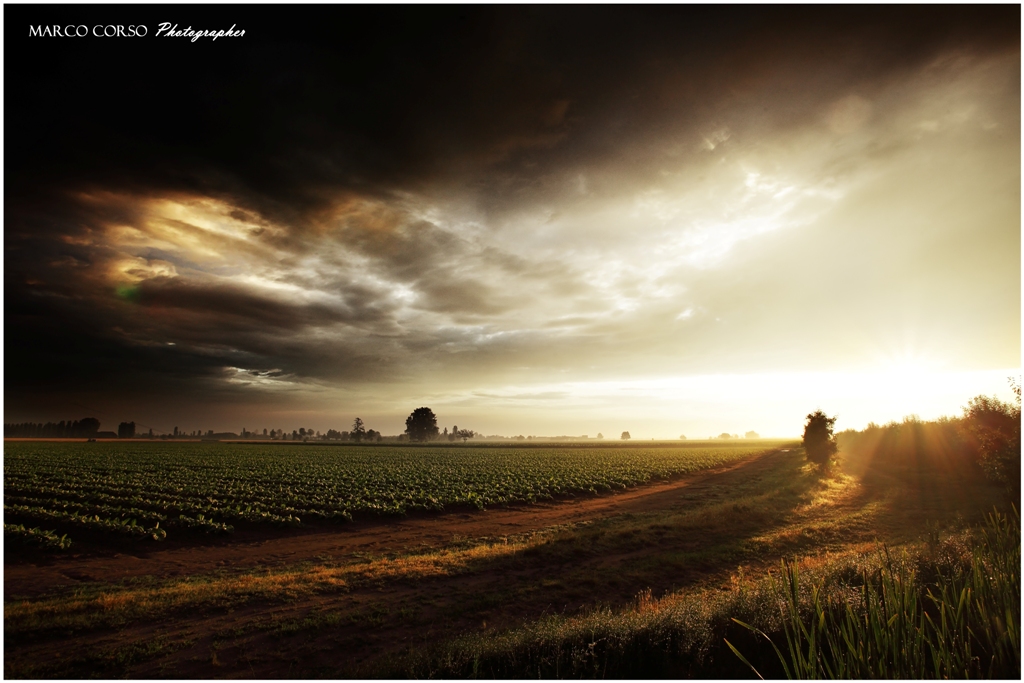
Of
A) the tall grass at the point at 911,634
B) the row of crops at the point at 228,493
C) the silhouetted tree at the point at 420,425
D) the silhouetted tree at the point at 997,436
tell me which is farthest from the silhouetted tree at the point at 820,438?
the silhouetted tree at the point at 420,425

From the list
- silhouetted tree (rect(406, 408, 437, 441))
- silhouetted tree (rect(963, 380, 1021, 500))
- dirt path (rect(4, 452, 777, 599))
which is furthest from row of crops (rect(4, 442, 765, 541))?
silhouetted tree (rect(406, 408, 437, 441))

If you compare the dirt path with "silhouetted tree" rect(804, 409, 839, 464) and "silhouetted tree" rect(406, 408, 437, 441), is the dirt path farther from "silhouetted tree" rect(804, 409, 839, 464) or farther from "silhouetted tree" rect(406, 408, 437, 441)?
"silhouetted tree" rect(406, 408, 437, 441)

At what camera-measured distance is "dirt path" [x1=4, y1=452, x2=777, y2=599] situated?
564 inches

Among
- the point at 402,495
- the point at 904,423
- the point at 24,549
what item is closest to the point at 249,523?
the point at 24,549

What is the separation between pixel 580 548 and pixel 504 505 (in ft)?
43.9

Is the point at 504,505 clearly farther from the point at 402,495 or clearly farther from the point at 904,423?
the point at 904,423

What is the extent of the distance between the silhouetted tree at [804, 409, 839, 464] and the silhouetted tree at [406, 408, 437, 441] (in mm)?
154092

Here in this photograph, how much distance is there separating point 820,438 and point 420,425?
156425 mm

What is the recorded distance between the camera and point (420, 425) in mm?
180750

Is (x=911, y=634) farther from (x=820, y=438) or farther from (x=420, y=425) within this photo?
(x=420, y=425)

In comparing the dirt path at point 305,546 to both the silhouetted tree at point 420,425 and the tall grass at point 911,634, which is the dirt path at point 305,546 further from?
the silhouetted tree at point 420,425

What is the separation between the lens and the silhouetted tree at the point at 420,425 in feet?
591

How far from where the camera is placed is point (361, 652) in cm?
859

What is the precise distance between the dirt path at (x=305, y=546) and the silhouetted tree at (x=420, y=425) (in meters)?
159
